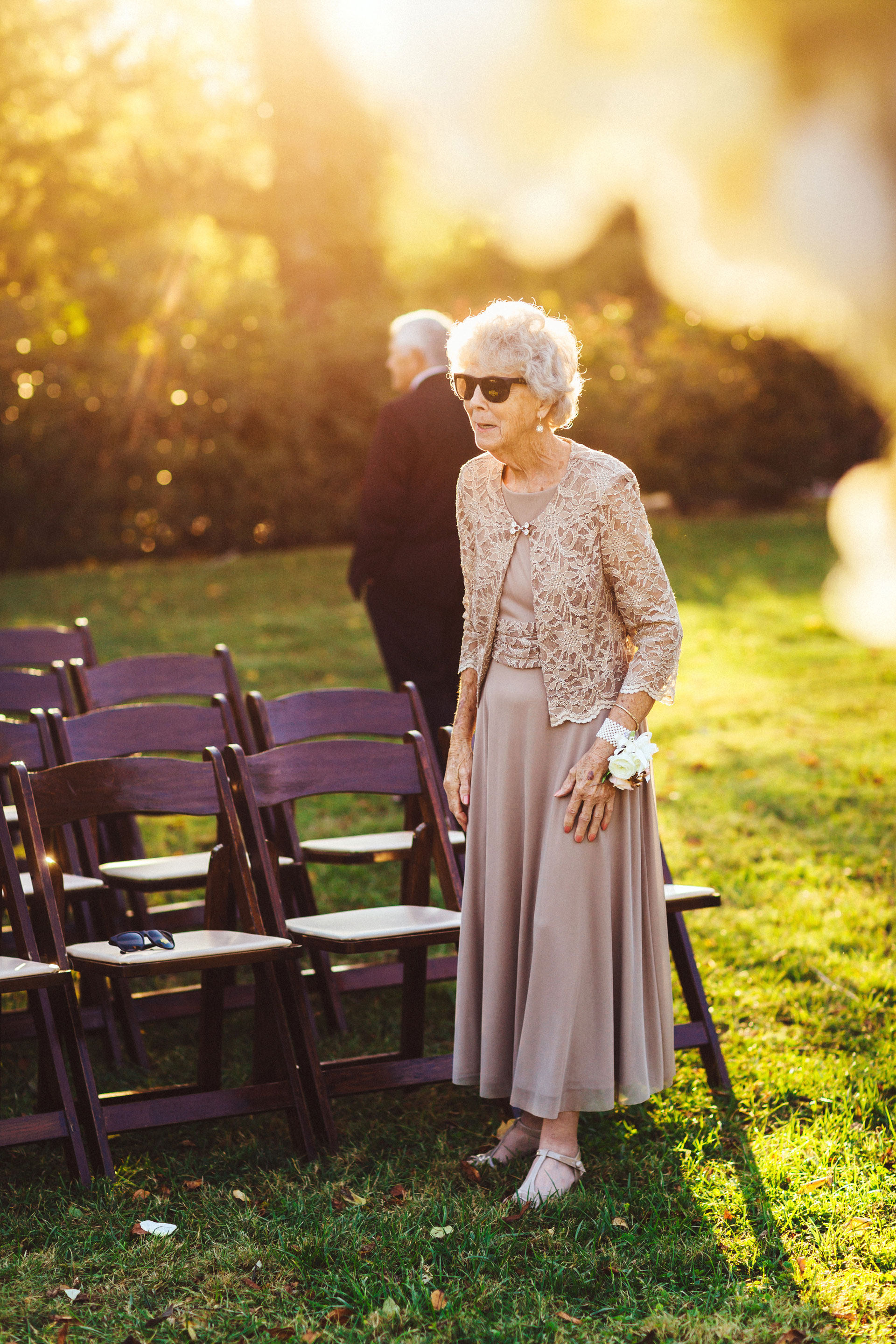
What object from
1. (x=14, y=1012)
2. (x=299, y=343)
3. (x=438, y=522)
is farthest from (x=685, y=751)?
(x=299, y=343)

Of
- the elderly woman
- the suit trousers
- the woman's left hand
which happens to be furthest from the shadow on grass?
the suit trousers

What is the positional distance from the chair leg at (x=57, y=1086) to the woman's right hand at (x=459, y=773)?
120cm

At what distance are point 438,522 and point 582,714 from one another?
9.62 ft

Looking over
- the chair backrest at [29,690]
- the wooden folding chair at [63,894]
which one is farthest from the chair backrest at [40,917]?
the chair backrest at [29,690]

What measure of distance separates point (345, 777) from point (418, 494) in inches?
81.2

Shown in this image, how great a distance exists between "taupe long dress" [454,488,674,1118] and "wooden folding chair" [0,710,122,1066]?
4.82ft

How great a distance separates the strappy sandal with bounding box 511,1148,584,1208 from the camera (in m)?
3.25

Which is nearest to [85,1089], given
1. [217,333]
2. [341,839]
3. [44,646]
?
[341,839]

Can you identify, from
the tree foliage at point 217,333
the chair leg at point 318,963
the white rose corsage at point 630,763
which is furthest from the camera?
the tree foliage at point 217,333

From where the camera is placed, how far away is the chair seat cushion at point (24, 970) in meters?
3.22

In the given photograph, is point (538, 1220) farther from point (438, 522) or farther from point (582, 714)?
point (438, 522)

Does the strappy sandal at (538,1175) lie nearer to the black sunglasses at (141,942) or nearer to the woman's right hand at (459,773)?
the woman's right hand at (459,773)

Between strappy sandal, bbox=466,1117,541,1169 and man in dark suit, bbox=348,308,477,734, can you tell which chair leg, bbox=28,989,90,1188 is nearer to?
strappy sandal, bbox=466,1117,541,1169

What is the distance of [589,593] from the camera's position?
3146 millimetres
